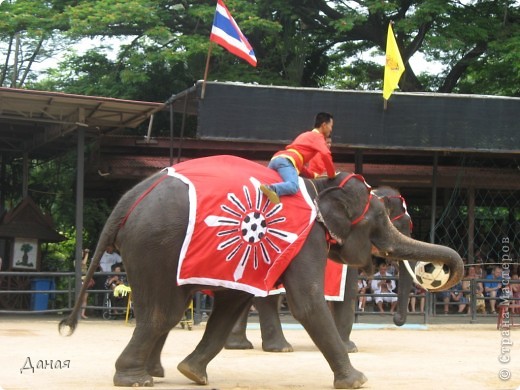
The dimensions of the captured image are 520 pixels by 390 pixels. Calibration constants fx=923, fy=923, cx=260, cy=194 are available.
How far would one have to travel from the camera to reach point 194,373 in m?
8.20

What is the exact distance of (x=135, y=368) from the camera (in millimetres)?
7613

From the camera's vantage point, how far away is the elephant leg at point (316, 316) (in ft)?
25.6

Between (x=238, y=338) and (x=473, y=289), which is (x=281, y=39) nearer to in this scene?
(x=473, y=289)

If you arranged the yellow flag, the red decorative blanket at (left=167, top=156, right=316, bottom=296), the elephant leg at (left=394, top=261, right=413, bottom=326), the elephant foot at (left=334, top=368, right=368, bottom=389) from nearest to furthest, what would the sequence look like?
the red decorative blanket at (left=167, top=156, right=316, bottom=296)
the elephant foot at (left=334, top=368, right=368, bottom=389)
the elephant leg at (left=394, top=261, right=413, bottom=326)
the yellow flag

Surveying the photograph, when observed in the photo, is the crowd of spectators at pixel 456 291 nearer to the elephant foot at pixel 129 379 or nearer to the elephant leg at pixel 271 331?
the elephant leg at pixel 271 331

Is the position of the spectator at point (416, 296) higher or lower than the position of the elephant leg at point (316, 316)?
lower

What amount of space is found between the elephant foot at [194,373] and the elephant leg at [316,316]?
3.48 ft

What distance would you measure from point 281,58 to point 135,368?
Result: 53.6 ft

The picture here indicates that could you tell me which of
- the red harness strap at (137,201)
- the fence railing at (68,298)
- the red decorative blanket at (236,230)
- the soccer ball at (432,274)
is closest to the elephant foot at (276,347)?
the soccer ball at (432,274)

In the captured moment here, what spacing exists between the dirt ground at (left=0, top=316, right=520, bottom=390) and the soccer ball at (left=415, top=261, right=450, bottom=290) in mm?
908

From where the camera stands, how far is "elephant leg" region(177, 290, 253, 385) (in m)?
8.24

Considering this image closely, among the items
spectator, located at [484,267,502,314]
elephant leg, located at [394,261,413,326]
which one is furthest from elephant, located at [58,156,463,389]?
spectator, located at [484,267,502,314]

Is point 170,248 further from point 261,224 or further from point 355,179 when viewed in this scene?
point 355,179

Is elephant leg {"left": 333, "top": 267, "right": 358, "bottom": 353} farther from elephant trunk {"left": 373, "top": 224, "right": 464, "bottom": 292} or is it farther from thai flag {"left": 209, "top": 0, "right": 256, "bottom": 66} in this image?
thai flag {"left": 209, "top": 0, "right": 256, "bottom": 66}
